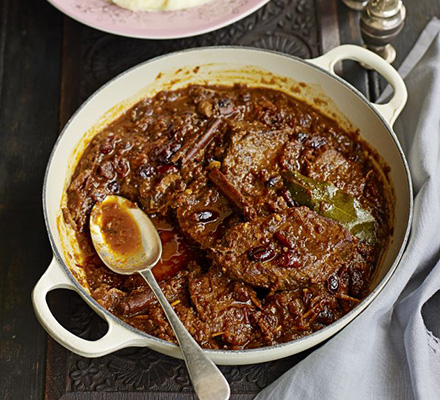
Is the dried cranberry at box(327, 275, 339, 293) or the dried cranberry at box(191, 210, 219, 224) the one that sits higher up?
the dried cranberry at box(191, 210, 219, 224)

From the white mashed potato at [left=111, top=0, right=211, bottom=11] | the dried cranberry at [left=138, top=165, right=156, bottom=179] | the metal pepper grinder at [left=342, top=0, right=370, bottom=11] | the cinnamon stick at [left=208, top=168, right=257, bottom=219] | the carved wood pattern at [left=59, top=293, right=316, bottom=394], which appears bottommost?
the carved wood pattern at [left=59, top=293, right=316, bottom=394]

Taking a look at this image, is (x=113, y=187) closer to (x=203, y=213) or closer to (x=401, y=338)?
(x=203, y=213)

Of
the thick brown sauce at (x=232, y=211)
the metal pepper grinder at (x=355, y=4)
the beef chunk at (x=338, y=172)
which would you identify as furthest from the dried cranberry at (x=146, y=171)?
the metal pepper grinder at (x=355, y=4)

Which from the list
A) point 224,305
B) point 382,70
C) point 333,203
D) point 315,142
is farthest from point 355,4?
point 224,305

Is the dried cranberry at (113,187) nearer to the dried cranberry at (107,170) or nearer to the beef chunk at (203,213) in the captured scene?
the dried cranberry at (107,170)

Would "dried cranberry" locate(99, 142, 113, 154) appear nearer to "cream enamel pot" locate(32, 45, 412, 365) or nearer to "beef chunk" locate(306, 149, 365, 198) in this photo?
"cream enamel pot" locate(32, 45, 412, 365)

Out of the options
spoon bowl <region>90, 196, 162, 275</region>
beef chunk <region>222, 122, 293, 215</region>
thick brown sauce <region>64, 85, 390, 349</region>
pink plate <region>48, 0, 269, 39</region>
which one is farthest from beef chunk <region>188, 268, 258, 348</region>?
pink plate <region>48, 0, 269, 39</region>
